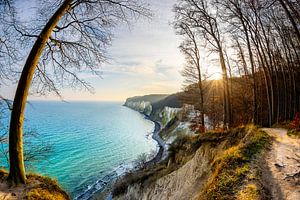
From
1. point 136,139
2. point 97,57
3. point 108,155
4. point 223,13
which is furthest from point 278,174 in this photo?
point 136,139

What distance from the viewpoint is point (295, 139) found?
8555mm

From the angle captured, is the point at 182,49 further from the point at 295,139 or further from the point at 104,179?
the point at 104,179

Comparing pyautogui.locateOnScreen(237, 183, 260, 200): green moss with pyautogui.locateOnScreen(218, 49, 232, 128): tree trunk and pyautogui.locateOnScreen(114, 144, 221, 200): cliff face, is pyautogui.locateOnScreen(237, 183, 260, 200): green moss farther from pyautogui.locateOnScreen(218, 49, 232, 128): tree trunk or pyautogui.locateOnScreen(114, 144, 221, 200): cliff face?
pyautogui.locateOnScreen(218, 49, 232, 128): tree trunk

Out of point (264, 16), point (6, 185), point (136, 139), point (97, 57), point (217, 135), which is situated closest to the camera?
point (6, 185)

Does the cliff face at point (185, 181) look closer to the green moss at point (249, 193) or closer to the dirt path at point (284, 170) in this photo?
the dirt path at point (284, 170)

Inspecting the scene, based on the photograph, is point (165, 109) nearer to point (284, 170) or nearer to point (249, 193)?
point (284, 170)

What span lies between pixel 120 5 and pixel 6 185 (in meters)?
5.66

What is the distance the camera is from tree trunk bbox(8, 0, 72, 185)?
515 cm

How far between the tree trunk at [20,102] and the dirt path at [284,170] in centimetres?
632

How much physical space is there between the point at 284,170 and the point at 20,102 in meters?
7.38

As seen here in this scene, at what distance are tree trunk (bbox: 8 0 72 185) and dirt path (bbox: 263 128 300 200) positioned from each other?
249 inches

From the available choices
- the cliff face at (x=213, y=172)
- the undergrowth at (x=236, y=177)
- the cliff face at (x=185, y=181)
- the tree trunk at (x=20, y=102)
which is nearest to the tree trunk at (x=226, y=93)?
Result: the cliff face at (x=213, y=172)

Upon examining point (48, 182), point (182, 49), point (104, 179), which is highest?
point (182, 49)

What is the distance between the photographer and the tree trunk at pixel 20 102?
16.9 ft
